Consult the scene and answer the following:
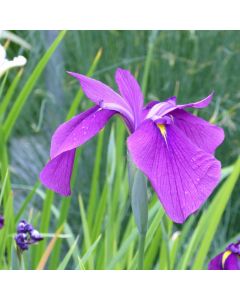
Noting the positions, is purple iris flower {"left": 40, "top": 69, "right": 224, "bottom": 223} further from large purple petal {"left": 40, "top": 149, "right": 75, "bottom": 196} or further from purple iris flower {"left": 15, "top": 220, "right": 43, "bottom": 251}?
purple iris flower {"left": 15, "top": 220, "right": 43, "bottom": 251}

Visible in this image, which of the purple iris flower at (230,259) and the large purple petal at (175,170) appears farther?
the purple iris flower at (230,259)

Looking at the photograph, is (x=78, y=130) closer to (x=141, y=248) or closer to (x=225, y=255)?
(x=141, y=248)

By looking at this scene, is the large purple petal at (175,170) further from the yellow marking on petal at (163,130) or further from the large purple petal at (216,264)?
the large purple petal at (216,264)

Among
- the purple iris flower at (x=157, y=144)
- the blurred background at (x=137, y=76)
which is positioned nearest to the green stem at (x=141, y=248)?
the purple iris flower at (x=157, y=144)
